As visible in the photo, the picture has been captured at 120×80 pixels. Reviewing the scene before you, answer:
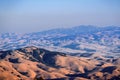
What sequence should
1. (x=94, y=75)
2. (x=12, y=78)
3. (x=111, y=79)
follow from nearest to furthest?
1. (x=12, y=78)
2. (x=111, y=79)
3. (x=94, y=75)

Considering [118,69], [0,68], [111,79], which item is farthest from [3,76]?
[118,69]

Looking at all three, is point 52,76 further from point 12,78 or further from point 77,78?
point 12,78

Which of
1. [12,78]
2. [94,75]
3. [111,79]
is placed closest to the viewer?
[12,78]

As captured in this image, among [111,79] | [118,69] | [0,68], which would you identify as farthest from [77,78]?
[0,68]

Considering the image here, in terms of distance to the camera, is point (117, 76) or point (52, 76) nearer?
point (117, 76)

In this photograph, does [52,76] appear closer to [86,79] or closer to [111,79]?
[86,79]

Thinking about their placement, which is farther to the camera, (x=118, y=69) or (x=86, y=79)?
(x=118, y=69)

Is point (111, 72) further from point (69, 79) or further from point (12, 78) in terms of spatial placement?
point (12, 78)

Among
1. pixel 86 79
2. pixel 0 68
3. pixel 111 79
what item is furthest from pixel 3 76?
pixel 111 79
